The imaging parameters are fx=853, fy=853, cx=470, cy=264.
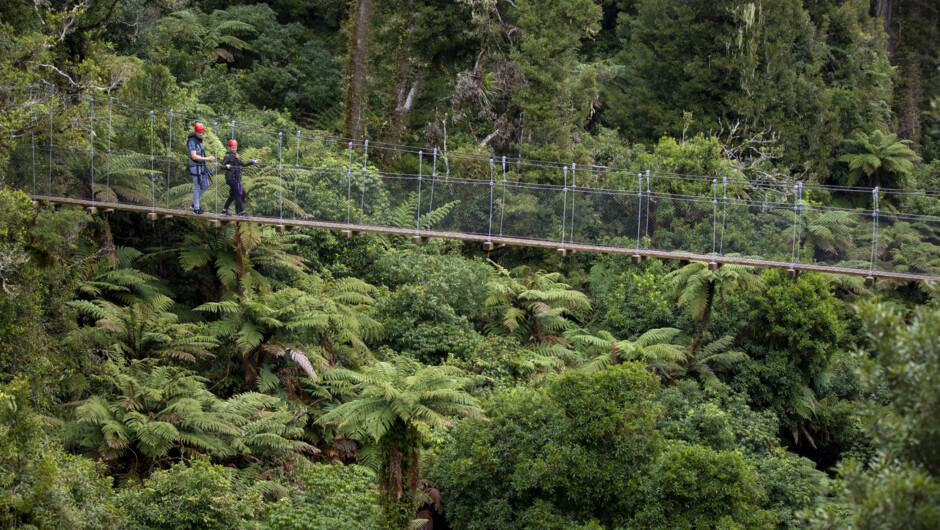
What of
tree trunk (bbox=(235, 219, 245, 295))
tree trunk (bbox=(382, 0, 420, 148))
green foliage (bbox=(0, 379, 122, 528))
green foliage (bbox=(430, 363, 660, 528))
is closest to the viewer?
green foliage (bbox=(0, 379, 122, 528))

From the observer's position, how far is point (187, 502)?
8797 mm

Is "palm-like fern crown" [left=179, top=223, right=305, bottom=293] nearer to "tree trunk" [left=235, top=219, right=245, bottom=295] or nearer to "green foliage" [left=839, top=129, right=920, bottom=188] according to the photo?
"tree trunk" [left=235, top=219, right=245, bottom=295]

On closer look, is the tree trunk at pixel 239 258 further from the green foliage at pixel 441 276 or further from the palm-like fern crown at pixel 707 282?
the palm-like fern crown at pixel 707 282

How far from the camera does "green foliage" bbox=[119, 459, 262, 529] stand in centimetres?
866

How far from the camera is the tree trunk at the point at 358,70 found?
60.9 ft

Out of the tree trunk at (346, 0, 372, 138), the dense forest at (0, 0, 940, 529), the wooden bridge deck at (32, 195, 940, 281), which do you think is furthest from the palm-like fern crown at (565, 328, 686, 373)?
the tree trunk at (346, 0, 372, 138)

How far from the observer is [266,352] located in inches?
493

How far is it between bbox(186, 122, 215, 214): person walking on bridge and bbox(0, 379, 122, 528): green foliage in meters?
4.77

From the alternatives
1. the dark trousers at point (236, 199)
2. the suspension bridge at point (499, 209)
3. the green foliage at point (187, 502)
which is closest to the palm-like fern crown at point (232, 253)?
the suspension bridge at point (499, 209)

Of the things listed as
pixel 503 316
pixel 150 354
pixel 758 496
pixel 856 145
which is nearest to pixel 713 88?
pixel 856 145

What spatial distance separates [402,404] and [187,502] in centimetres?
243

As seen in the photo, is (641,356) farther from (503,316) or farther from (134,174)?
(134,174)

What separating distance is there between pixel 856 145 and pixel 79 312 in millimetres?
18400

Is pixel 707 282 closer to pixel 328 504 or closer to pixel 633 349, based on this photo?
pixel 633 349
